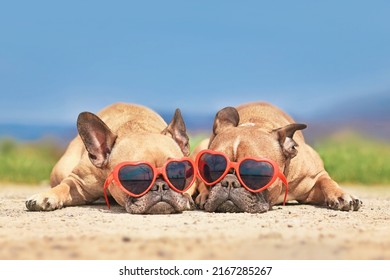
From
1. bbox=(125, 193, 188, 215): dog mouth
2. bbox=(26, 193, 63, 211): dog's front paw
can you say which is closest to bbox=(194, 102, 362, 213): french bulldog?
bbox=(125, 193, 188, 215): dog mouth

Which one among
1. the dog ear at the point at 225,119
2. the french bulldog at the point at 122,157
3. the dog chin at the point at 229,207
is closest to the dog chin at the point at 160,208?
the french bulldog at the point at 122,157

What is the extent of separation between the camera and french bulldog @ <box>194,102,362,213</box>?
252 inches

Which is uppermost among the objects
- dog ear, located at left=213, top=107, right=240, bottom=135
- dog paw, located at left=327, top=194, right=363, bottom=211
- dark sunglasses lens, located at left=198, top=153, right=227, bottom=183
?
dog ear, located at left=213, top=107, right=240, bottom=135

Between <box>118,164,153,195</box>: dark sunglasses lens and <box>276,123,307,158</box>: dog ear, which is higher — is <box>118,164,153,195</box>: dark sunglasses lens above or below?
below

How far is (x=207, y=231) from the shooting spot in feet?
16.2

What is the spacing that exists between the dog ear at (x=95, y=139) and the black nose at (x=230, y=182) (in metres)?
1.30

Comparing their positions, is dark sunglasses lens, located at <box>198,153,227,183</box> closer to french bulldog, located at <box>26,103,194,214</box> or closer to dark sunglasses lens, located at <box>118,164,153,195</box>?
french bulldog, located at <box>26,103,194,214</box>

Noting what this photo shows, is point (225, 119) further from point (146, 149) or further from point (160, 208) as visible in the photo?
point (160, 208)

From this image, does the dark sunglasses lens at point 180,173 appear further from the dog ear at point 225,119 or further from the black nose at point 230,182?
the dog ear at point 225,119

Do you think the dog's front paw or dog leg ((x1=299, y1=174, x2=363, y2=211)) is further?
dog leg ((x1=299, y1=174, x2=363, y2=211))

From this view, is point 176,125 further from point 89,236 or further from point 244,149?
point 89,236

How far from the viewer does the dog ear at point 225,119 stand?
7215mm

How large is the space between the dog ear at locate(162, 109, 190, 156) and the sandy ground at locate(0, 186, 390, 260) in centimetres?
96
